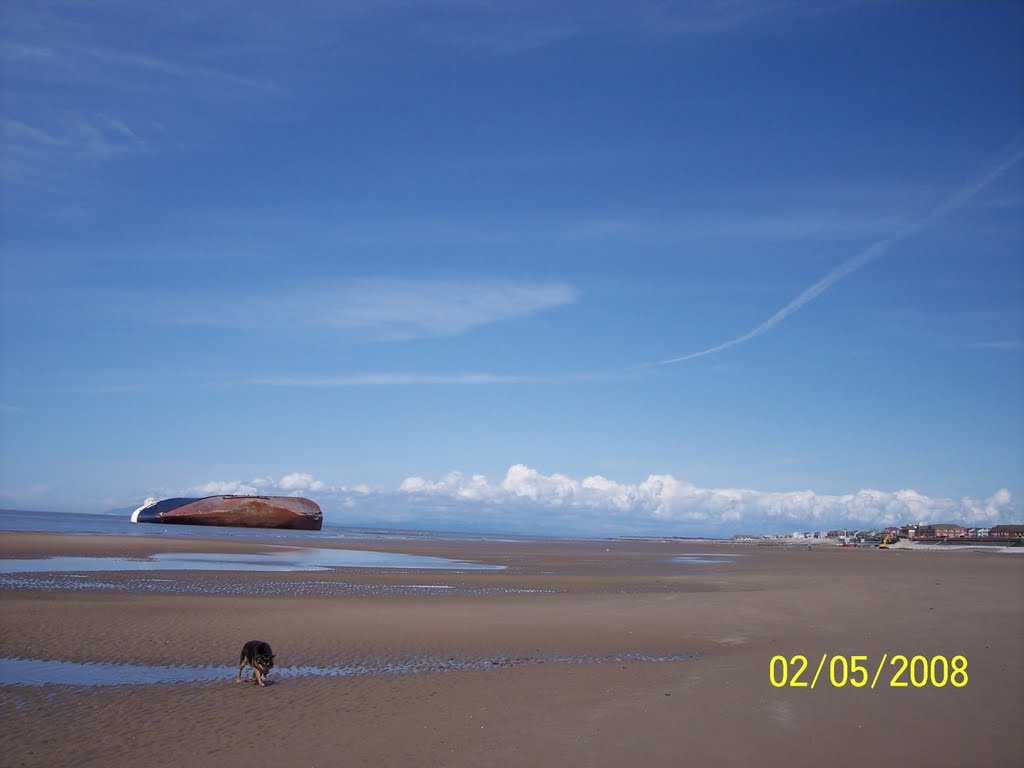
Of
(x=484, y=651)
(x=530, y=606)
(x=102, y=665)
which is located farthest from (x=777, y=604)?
(x=102, y=665)

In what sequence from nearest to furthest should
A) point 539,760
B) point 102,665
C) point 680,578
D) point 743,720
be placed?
point 539,760, point 743,720, point 102,665, point 680,578

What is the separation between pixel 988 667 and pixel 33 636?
678 inches

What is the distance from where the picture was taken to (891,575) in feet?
105

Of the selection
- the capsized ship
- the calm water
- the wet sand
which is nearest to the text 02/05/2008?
the wet sand

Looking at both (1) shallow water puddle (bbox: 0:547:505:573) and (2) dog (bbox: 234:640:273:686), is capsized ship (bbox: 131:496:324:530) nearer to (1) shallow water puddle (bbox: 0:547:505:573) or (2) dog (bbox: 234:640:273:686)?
(1) shallow water puddle (bbox: 0:547:505:573)

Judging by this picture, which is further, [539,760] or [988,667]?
[988,667]

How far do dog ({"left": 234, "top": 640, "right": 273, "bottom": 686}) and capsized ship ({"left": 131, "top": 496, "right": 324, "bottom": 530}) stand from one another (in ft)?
265

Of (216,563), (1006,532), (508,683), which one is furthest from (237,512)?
(1006,532)

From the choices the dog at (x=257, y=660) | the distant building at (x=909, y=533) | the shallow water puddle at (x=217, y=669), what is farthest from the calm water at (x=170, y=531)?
the distant building at (x=909, y=533)

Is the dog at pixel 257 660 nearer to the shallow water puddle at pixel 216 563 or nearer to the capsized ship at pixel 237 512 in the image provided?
the shallow water puddle at pixel 216 563

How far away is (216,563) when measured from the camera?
105ft

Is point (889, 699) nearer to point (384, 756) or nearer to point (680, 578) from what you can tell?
point (384, 756)

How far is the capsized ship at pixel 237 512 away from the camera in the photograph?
3378 inches

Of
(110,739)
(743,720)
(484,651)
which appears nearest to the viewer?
(110,739)
